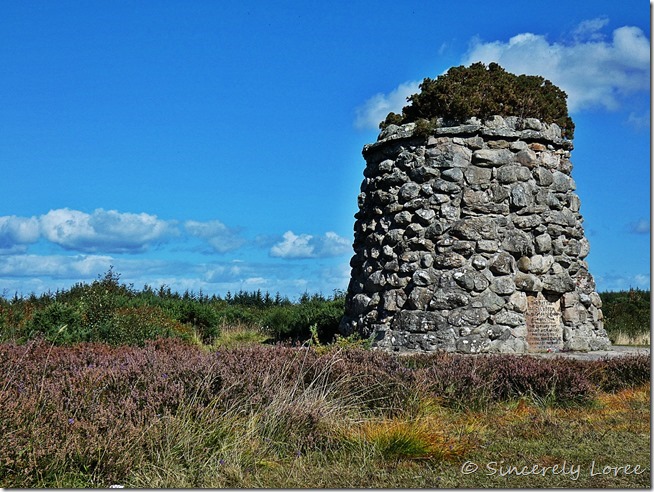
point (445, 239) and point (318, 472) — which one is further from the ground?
point (445, 239)

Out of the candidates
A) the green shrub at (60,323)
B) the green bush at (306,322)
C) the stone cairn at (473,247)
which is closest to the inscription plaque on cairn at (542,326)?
the stone cairn at (473,247)

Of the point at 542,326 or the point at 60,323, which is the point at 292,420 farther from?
the point at 542,326

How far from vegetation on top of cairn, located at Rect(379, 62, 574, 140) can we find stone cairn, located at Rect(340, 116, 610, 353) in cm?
26

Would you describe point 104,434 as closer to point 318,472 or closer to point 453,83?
point 318,472

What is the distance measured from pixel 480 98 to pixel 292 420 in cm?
793

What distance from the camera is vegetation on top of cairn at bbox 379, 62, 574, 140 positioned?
1241cm

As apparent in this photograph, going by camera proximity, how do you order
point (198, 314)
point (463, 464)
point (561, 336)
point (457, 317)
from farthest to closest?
point (198, 314) → point (561, 336) → point (457, 317) → point (463, 464)

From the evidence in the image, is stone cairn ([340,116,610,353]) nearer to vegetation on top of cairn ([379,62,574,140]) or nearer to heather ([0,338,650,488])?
→ vegetation on top of cairn ([379,62,574,140])

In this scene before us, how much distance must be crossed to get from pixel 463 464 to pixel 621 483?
4.13 ft

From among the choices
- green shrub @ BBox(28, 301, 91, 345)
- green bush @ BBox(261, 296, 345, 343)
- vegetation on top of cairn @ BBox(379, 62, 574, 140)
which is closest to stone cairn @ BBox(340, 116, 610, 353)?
vegetation on top of cairn @ BBox(379, 62, 574, 140)

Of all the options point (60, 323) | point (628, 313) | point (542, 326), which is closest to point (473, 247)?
point (542, 326)

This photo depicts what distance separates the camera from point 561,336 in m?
12.5

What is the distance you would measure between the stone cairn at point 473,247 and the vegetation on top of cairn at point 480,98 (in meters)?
0.26

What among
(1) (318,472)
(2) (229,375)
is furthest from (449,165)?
(1) (318,472)
